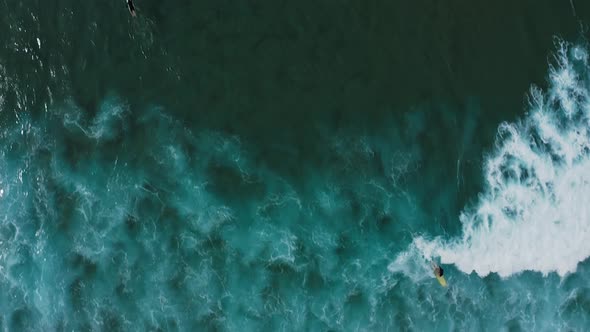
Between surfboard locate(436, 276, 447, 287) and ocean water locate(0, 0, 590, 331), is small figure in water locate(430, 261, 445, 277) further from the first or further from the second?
ocean water locate(0, 0, 590, 331)

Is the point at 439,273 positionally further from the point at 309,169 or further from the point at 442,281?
the point at 309,169

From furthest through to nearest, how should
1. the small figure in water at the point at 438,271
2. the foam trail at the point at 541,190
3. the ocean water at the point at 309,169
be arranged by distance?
1. the foam trail at the point at 541,190
2. the ocean water at the point at 309,169
3. the small figure in water at the point at 438,271

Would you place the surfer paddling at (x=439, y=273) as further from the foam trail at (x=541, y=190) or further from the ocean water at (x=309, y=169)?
the foam trail at (x=541, y=190)

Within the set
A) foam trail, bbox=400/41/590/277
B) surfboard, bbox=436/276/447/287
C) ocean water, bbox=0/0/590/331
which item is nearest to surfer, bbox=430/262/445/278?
surfboard, bbox=436/276/447/287

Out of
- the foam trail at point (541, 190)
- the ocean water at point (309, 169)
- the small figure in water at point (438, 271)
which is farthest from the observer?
the foam trail at point (541, 190)

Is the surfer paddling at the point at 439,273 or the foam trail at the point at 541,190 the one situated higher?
the foam trail at the point at 541,190

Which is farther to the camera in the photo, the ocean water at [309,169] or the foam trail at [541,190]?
the foam trail at [541,190]

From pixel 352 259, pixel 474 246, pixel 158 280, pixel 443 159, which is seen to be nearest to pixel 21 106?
pixel 158 280

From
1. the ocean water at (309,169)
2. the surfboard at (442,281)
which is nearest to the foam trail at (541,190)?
the ocean water at (309,169)
